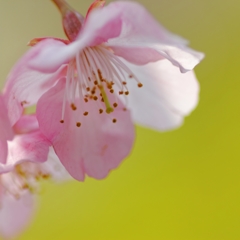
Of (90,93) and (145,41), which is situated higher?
(145,41)

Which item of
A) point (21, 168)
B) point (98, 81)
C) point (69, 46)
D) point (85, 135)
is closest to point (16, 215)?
point (21, 168)

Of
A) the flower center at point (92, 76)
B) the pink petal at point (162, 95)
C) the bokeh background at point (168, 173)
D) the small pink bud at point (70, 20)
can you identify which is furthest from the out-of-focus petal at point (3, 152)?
the bokeh background at point (168, 173)

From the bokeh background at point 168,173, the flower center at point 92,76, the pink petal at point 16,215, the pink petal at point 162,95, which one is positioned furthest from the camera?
the bokeh background at point 168,173

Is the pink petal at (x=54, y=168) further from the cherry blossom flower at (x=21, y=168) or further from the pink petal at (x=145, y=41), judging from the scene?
the pink petal at (x=145, y=41)

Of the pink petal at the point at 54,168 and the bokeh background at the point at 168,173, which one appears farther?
the bokeh background at the point at 168,173

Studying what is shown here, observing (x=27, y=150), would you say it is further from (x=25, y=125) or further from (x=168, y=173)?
(x=168, y=173)

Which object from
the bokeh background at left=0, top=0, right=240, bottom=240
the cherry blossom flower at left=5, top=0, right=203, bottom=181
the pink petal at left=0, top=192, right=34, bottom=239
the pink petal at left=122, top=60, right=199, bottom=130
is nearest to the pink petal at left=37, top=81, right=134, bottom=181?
Answer: the cherry blossom flower at left=5, top=0, right=203, bottom=181
